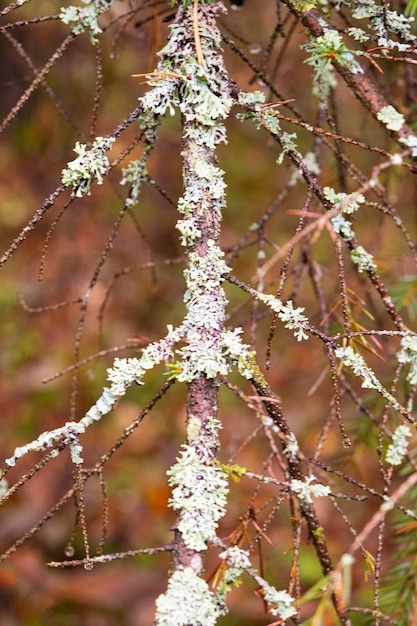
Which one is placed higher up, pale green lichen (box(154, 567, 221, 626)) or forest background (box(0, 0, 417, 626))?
forest background (box(0, 0, 417, 626))

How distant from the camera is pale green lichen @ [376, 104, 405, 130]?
780mm

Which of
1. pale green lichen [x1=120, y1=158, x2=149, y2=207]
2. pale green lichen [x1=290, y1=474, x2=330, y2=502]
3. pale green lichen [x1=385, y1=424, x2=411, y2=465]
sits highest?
pale green lichen [x1=120, y1=158, x2=149, y2=207]

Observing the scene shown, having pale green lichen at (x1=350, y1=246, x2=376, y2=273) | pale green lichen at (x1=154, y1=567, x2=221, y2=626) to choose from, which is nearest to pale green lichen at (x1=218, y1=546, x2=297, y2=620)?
pale green lichen at (x1=154, y1=567, x2=221, y2=626)

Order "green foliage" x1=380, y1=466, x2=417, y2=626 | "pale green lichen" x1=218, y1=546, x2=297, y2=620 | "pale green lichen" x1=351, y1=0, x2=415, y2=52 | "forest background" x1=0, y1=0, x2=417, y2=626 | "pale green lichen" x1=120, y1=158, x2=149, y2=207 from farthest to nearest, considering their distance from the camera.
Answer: "forest background" x1=0, y1=0, x2=417, y2=626, "green foliage" x1=380, y1=466, x2=417, y2=626, "pale green lichen" x1=120, y1=158, x2=149, y2=207, "pale green lichen" x1=351, y1=0, x2=415, y2=52, "pale green lichen" x1=218, y1=546, x2=297, y2=620

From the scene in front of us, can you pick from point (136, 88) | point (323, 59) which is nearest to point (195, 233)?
point (323, 59)

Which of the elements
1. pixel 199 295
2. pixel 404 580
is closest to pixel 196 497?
pixel 199 295

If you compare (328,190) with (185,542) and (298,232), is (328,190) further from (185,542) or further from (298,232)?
(185,542)

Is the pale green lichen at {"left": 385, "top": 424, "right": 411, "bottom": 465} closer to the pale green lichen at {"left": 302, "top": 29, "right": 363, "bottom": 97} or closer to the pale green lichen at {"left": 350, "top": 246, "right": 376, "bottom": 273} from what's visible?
the pale green lichen at {"left": 350, "top": 246, "right": 376, "bottom": 273}

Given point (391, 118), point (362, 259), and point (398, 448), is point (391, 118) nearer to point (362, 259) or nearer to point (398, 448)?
point (362, 259)

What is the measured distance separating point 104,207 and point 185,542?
10.9 ft

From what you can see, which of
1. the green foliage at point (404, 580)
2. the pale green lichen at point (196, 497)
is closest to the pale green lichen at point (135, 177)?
the pale green lichen at point (196, 497)

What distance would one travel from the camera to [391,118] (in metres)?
0.78

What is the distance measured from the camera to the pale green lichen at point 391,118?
2.56 feet

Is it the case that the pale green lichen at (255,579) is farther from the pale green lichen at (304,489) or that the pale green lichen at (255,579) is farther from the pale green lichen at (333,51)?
the pale green lichen at (333,51)
